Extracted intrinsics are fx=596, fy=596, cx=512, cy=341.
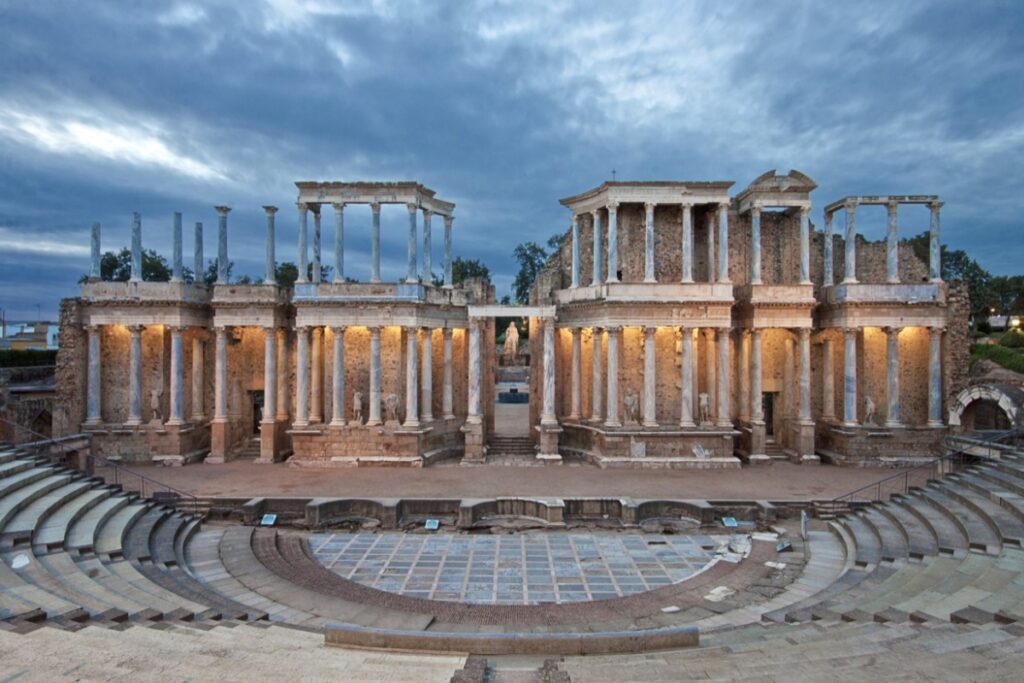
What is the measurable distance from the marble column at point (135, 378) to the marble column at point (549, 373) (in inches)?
697

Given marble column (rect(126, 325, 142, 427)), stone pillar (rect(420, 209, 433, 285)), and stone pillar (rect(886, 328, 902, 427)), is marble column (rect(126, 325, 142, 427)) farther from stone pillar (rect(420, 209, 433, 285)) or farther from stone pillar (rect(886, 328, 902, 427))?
stone pillar (rect(886, 328, 902, 427))

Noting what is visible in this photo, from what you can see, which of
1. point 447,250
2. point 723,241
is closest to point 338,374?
point 447,250

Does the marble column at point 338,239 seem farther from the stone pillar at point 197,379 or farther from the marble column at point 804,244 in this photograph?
the marble column at point 804,244

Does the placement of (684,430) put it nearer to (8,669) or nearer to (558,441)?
(558,441)

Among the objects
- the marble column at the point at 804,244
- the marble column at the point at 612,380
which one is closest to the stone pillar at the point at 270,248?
the marble column at the point at 612,380

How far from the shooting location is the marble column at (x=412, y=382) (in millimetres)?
25891

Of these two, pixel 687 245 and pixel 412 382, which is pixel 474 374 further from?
pixel 687 245

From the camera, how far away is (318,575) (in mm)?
14070

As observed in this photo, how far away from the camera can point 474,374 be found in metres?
26.5

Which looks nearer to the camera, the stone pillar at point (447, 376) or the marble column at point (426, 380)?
the marble column at point (426, 380)

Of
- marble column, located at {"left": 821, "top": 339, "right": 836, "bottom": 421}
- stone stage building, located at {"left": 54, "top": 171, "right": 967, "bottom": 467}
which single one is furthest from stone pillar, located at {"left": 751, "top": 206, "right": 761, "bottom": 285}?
marble column, located at {"left": 821, "top": 339, "right": 836, "bottom": 421}

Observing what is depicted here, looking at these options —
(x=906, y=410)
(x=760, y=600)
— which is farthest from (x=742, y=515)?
(x=906, y=410)

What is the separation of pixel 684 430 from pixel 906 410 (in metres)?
10.6

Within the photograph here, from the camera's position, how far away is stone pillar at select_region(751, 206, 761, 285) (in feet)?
86.6
